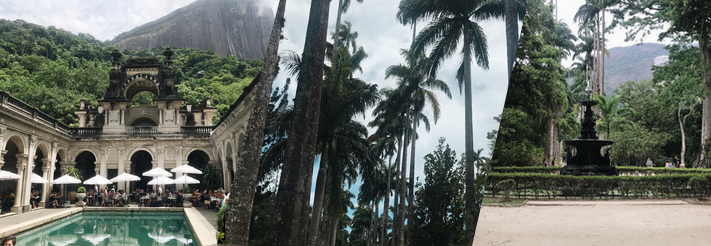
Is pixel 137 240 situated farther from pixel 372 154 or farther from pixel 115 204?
pixel 372 154

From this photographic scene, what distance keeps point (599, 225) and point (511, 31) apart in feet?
28.0

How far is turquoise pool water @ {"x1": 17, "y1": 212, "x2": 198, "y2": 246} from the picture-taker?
659 inches

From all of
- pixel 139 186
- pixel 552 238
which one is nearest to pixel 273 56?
pixel 552 238

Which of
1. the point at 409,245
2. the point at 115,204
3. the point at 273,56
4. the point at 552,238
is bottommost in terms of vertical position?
the point at 115,204

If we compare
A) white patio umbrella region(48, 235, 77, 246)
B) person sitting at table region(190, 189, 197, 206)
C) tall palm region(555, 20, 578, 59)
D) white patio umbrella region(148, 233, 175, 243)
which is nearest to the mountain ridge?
tall palm region(555, 20, 578, 59)

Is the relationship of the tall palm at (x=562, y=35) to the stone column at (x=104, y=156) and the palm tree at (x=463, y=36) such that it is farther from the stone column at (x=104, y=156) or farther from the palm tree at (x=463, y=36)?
the stone column at (x=104, y=156)

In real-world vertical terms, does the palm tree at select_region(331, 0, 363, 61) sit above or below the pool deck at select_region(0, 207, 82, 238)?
above

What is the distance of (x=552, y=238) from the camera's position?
7668mm

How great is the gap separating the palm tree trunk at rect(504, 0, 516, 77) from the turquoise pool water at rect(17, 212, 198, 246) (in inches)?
587

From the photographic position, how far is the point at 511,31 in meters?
1.13

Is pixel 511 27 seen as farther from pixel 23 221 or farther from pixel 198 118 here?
pixel 198 118

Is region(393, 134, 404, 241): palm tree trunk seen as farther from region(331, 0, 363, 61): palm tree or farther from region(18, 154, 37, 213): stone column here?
region(18, 154, 37, 213): stone column

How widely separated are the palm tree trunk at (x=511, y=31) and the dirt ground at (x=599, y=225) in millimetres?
7153

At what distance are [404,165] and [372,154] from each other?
0.08 m
